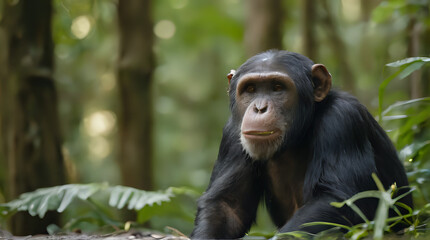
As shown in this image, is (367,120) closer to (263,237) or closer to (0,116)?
(263,237)

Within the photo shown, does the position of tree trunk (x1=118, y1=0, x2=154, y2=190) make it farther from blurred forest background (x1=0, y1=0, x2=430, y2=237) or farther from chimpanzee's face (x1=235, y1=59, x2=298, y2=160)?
chimpanzee's face (x1=235, y1=59, x2=298, y2=160)

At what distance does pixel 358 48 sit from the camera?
13664mm

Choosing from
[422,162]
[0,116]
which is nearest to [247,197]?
[422,162]

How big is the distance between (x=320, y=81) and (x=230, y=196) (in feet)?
3.96

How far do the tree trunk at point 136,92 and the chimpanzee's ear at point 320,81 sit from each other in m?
2.98

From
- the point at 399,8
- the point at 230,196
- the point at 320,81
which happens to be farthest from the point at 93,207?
the point at 399,8

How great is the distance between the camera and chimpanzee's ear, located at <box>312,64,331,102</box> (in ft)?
14.9

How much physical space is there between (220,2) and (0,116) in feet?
28.1

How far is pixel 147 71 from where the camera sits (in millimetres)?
7031

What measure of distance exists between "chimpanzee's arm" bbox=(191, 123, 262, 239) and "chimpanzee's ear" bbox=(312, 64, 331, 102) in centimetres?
79

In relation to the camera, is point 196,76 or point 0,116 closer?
point 0,116

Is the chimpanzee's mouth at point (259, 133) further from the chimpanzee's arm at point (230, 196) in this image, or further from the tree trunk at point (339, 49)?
the tree trunk at point (339, 49)

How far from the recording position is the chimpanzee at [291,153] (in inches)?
159

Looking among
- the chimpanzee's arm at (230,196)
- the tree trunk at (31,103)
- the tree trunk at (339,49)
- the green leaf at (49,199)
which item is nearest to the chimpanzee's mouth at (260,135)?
the chimpanzee's arm at (230,196)
